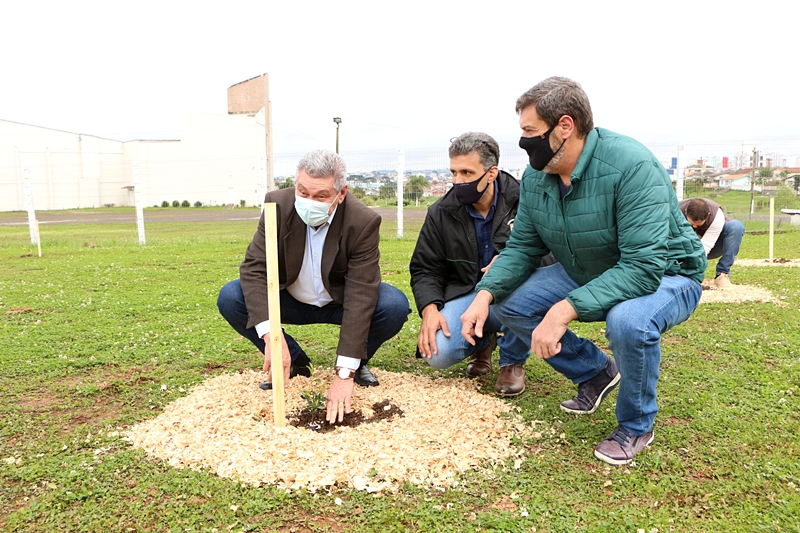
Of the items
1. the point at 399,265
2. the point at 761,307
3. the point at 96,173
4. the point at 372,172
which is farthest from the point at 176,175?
the point at 761,307

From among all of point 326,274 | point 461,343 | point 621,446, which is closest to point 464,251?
point 461,343

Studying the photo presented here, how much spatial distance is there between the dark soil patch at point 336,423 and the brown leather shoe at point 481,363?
3.19ft

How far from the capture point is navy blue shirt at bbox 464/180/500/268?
14.3 ft

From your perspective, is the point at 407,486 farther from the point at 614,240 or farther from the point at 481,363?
the point at 481,363

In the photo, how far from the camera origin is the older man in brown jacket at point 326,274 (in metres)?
3.66

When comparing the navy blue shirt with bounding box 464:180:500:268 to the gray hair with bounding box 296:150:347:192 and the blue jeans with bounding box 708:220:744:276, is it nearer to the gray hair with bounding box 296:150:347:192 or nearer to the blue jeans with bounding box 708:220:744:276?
the gray hair with bounding box 296:150:347:192

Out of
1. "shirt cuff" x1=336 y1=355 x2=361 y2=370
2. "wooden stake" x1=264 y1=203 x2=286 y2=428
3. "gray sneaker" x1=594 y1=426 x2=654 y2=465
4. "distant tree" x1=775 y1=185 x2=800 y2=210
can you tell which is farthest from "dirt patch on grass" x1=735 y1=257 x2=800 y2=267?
"distant tree" x1=775 y1=185 x2=800 y2=210

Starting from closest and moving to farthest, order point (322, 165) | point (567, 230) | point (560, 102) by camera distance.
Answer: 1. point (560, 102)
2. point (567, 230)
3. point (322, 165)

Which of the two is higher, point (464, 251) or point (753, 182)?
point (753, 182)

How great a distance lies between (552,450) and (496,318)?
111 cm

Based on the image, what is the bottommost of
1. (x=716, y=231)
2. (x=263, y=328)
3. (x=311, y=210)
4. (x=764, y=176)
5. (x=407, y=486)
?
(x=407, y=486)

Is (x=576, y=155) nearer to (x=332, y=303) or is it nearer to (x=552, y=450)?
(x=552, y=450)

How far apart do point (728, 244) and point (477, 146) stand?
5.38 meters

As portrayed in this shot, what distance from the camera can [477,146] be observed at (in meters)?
4.11
